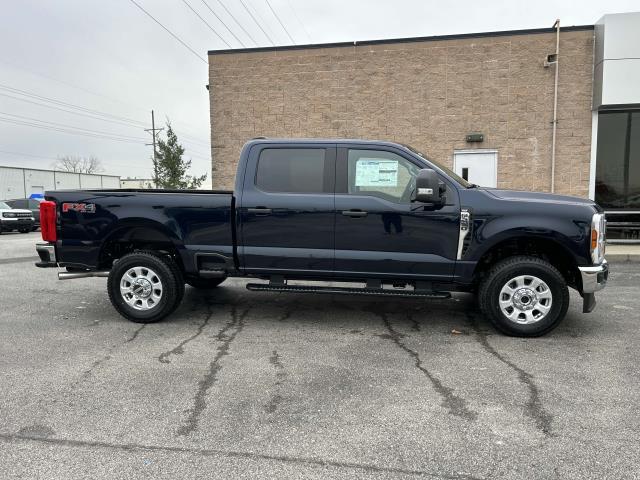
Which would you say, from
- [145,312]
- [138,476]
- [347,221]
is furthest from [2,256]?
[138,476]

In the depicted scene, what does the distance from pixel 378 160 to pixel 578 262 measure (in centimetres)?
227

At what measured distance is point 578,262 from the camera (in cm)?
483

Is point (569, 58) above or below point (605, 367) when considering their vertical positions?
above

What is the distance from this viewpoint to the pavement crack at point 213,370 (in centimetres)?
321

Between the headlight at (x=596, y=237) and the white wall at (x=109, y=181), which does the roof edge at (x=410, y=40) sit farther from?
the white wall at (x=109, y=181)

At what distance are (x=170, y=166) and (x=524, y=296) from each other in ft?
52.7

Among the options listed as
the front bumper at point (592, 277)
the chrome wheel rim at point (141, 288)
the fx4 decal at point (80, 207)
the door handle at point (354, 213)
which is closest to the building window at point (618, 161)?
the front bumper at point (592, 277)

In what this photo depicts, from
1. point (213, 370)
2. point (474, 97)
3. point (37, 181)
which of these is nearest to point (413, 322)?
point (213, 370)

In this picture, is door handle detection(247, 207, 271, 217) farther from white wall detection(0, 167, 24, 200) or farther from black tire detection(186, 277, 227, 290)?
white wall detection(0, 167, 24, 200)

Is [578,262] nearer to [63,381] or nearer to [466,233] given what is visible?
[466,233]

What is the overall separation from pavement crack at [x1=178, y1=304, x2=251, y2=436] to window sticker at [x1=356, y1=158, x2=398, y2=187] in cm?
212

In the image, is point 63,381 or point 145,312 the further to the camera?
point 145,312

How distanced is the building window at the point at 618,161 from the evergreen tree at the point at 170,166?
14.2 metres

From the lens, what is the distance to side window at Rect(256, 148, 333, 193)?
532 centimetres
